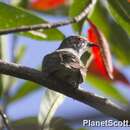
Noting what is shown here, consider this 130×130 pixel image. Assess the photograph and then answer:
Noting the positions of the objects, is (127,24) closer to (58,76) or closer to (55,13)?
(58,76)

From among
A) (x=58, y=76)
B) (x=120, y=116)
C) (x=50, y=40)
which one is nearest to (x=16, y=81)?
(x=50, y=40)

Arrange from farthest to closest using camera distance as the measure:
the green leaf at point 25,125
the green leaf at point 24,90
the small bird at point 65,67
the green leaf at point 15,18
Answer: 1. the green leaf at point 24,90
2. the green leaf at point 15,18
3. the small bird at point 65,67
4. the green leaf at point 25,125

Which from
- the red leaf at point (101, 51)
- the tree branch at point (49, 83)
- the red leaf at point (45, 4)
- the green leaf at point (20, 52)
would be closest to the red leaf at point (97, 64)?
the red leaf at point (101, 51)

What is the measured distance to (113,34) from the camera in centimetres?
196

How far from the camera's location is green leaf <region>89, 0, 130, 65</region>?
1.91 meters

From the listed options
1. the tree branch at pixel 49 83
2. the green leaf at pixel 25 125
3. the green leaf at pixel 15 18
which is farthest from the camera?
the green leaf at pixel 15 18

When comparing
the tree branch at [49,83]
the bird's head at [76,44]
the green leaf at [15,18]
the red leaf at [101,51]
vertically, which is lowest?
the red leaf at [101,51]

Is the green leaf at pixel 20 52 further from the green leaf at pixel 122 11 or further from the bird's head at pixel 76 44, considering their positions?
the bird's head at pixel 76 44

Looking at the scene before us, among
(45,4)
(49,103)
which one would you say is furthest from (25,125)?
(45,4)

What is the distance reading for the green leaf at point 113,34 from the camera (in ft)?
6.26

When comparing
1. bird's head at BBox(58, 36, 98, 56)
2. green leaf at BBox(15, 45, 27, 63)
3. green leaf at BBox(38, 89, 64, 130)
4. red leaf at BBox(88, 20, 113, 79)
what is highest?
bird's head at BBox(58, 36, 98, 56)

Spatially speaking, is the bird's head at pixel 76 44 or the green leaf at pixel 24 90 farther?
the green leaf at pixel 24 90

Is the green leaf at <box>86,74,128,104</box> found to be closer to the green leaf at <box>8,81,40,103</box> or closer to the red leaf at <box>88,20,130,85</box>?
the red leaf at <box>88,20,130,85</box>

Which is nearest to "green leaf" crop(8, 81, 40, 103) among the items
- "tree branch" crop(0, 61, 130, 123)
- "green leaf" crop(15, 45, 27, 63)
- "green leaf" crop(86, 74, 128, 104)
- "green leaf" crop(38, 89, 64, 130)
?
"green leaf" crop(15, 45, 27, 63)
